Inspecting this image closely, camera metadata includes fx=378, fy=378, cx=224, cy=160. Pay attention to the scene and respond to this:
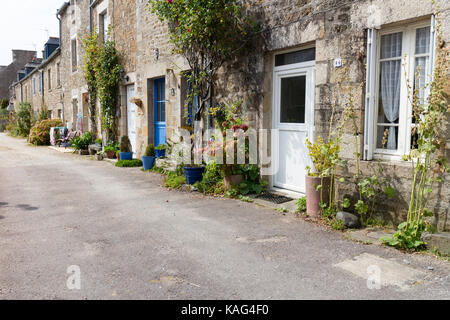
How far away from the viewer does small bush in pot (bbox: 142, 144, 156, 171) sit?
30.7ft

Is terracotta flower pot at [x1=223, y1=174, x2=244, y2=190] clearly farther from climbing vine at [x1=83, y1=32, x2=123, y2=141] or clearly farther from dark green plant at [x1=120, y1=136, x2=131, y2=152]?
climbing vine at [x1=83, y1=32, x2=123, y2=141]

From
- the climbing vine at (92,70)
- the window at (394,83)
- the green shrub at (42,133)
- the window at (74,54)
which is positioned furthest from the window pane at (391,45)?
the green shrub at (42,133)

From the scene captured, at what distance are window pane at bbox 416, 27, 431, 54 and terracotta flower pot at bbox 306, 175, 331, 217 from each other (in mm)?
1870

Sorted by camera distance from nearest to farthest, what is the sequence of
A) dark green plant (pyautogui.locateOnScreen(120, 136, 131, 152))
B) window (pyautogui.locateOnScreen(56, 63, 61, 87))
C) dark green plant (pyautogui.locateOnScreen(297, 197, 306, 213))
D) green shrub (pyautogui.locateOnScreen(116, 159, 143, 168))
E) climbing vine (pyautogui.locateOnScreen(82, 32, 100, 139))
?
1. dark green plant (pyautogui.locateOnScreen(297, 197, 306, 213))
2. green shrub (pyautogui.locateOnScreen(116, 159, 143, 168))
3. dark green plant (pyautogui.locateOnScreen(120, 136, 131, 152))
4. climbing vine (pyautogui.locateOnScreen(82, 32, 100, 139))
5. window (pyautogui.locateOnScreen(56, 63, 61, 87))

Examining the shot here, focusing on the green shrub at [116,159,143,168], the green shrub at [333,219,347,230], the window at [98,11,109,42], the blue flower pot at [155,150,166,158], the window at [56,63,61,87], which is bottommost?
the green shrub at [333,219,347,230]

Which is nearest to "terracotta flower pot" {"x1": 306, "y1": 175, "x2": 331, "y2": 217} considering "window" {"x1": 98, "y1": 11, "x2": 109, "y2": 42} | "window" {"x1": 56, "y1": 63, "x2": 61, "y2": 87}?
"window" {"x1": 98, "y1": 11, "x2": 109, "y2": 42}

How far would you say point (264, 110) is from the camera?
6320 millimetres

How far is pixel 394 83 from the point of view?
4.58 meters

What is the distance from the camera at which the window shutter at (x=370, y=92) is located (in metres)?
4.57

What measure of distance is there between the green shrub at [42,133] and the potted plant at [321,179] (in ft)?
52.5

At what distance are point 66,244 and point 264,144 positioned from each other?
3.50 m

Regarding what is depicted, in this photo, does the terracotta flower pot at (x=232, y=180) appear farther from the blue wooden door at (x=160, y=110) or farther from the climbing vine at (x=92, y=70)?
the climbing vine at (x=92, y=70)
